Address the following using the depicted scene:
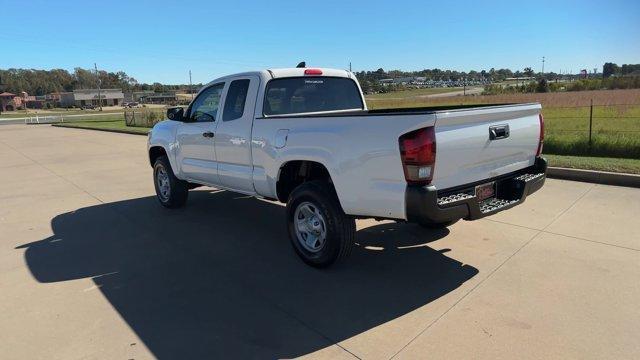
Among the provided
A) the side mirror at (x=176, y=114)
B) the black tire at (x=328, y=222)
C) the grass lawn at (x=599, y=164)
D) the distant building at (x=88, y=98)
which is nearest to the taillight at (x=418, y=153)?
the black tire at (x=328, y=222)

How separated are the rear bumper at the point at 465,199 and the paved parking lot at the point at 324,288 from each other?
0.67 metres

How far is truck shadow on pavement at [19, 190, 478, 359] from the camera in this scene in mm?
3367

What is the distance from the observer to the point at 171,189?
22.8ft

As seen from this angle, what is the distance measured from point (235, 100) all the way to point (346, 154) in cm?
216

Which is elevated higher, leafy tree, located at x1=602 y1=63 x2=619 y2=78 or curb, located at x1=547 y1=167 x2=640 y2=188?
leafy tree, located at x1=602 y1=63 x2=619 y2=78

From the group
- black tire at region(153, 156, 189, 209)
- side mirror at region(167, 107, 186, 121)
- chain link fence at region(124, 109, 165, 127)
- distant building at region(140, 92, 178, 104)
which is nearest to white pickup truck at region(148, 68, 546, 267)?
side mirror at region(167, 107, 186, 121)

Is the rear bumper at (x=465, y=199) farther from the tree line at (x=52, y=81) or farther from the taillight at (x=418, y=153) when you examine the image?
the tree line at (x=52, y=81)

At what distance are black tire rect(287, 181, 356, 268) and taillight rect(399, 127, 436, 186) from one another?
908 mm

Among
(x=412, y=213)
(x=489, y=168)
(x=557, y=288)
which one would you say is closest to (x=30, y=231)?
(x=412, y=213)

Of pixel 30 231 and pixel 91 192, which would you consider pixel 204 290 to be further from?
pixel 91 192

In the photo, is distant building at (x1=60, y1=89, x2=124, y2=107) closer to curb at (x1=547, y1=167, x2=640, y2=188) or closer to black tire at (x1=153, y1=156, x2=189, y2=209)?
black tire at (x1=153, y1=156, x2=189, y2=209)

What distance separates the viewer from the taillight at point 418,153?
344cm

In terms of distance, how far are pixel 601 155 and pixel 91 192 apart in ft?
34.6

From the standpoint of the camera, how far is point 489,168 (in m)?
4.04
